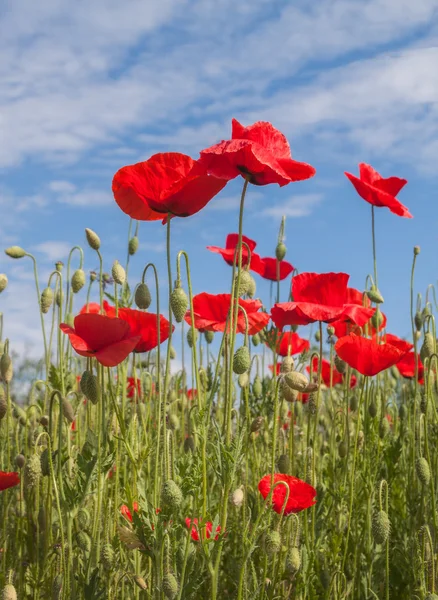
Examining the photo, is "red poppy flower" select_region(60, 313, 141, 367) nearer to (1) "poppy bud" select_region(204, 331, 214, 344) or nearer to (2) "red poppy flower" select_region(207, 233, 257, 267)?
(2) "red poppy flower" select_region(207, 233, 257, 267)

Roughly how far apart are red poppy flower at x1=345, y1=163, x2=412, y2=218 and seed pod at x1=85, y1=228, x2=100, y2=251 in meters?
1.18

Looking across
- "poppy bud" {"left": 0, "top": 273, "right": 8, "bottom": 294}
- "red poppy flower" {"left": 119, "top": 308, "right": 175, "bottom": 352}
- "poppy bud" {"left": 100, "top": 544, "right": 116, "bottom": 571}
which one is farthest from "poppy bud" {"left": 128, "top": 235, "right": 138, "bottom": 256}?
"poppy bud" {"left": 100, "top": 544, "right": 116, "bottom": 571}

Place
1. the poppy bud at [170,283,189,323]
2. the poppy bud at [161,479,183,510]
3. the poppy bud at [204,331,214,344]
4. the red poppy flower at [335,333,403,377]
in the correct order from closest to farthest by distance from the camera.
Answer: the poppy bud at [161,479,183,510]
the poppy bud at [170,283,189,323]
the red poppy flower at [335,333,403,377]
the poppy bud at [204,331,214,344]

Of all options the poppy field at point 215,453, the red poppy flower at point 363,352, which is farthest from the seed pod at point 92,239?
the red poppy flower at point 363,352

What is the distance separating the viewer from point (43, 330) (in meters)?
2.70

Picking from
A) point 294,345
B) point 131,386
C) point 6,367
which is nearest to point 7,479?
point 6,367

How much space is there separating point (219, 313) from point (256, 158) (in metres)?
0.72

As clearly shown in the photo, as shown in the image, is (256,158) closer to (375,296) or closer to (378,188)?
(375,296)

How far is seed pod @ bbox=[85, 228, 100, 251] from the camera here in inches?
96.7

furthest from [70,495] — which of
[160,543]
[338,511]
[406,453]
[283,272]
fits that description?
[406,453]

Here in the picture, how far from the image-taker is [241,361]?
6.18ft

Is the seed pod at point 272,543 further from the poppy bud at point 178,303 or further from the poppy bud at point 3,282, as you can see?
the poppy bud at point 3,282

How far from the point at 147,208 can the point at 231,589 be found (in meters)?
1.71

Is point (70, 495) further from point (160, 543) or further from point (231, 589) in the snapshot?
point (231, 589)
